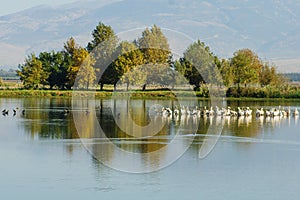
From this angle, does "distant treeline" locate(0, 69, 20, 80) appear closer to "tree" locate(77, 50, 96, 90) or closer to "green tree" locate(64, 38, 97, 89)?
"green tree" locate(64, 38, 97, 89)

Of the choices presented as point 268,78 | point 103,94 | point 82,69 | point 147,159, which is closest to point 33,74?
point 82,69

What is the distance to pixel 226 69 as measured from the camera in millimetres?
70750

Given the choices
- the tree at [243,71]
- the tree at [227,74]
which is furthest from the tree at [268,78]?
the tree at [227,74]

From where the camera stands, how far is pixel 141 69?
233 ft

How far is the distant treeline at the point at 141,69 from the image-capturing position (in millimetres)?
69375

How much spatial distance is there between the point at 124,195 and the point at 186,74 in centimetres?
5340

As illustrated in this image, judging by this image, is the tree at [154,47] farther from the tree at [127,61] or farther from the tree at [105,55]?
the tree at [105,55]

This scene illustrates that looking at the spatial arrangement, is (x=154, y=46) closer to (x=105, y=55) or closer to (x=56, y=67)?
(x=105, y=55)

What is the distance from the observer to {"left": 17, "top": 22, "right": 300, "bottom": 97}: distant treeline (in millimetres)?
69375

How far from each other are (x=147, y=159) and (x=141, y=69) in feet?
157

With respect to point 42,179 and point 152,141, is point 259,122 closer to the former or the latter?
point 152,141

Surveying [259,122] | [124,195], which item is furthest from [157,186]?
[259,122]

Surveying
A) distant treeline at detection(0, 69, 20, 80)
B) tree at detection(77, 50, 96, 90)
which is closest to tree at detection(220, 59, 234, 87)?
tree at detection(77, 50, 96, 90)

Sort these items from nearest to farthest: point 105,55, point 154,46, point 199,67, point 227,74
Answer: point 199,67
point 227,74
point 105,55
point 154,46
